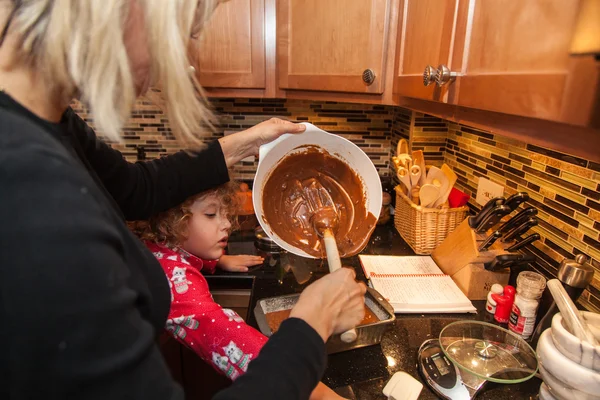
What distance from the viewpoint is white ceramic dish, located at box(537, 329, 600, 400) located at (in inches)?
24.4

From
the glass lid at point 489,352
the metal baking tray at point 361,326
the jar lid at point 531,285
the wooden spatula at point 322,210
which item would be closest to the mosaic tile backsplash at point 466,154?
the jar lid at point 531,285

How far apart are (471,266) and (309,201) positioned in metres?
0.49

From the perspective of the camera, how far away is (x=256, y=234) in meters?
1.54

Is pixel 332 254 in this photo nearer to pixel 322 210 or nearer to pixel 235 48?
pixel 322 210

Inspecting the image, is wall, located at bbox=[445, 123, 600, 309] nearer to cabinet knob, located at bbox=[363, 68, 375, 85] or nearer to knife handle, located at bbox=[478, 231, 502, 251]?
knife handle, located at bbox=[478, 231, 502, 251]

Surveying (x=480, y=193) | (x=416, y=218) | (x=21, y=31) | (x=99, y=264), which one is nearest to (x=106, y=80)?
(x=21, y=31)

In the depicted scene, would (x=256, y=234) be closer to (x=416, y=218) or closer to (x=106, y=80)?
(x=416, y=218)

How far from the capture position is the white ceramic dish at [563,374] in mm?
619

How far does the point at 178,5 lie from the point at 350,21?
845mm

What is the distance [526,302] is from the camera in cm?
92

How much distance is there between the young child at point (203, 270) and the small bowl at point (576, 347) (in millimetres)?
421

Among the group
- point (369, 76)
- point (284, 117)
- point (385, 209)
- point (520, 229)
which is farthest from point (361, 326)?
point (284, 117)

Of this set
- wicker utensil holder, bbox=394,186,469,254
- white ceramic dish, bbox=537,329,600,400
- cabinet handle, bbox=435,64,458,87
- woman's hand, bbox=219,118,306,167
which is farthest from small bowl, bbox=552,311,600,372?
woman's hand, bbox=219,118,306,167

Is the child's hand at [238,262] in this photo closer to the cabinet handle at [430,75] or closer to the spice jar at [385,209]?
the spice jar at [385,209]
